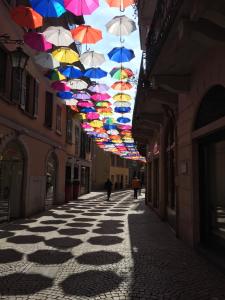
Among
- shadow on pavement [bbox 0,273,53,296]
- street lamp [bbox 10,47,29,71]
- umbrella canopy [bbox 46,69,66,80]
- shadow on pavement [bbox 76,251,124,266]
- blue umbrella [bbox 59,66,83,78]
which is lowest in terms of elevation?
shadow on pavement [bbox 0,273,53,296]

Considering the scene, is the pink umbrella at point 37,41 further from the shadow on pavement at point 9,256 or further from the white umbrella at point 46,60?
the shadow on pavement at point 9,256

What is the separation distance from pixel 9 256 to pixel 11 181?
255 inches

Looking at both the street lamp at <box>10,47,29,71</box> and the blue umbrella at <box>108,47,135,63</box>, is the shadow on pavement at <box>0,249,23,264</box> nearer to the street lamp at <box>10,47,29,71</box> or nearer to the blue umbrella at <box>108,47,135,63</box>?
the street lamp at <box>10,47,29,71</box>

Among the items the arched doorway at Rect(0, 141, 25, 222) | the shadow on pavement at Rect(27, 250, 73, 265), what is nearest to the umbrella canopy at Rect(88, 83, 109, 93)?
the arched doorway at Rect(0, 141, 25, 222)

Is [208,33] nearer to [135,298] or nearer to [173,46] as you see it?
[173,46]

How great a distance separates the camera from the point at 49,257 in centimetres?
712

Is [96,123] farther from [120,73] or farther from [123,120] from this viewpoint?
[120,73]

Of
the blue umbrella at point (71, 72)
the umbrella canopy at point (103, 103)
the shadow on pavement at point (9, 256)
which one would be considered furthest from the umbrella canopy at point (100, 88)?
the shadow on pavement at point (9, 256)

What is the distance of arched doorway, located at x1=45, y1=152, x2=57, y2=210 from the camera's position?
17772 millimetres

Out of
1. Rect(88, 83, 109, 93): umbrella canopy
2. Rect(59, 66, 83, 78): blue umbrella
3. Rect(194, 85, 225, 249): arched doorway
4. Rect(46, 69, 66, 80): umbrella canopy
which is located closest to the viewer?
Rect(194, 85, 225, 249): arched doorway

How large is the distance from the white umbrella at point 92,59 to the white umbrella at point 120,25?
164cm

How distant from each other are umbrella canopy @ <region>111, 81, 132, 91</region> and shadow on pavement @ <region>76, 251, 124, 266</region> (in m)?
8.05

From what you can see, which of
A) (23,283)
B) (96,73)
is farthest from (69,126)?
(23,283)

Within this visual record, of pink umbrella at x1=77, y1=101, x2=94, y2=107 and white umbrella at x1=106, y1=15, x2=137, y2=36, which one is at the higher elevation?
white umbrella at x1=106, y1=15, x2=137, y2=36
